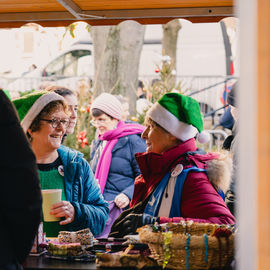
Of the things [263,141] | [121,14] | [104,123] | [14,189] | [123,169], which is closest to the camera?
[263,141]

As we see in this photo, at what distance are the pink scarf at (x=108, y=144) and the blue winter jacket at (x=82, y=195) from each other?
1.84 m

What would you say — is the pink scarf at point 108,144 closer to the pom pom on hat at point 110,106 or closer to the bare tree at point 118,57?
the pom pom on hat at point 110,106

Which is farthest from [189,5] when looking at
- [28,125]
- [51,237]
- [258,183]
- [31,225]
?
[258,183]

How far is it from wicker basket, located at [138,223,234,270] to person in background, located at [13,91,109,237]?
903 millimetres

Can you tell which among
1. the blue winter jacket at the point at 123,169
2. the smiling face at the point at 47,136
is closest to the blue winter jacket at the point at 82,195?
the smiling face at the point at 47,136

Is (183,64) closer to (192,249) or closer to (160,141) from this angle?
(160,141)

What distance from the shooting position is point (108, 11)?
4.14m

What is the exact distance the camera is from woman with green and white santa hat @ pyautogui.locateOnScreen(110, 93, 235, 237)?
310 cm

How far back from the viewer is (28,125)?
3.46 metres

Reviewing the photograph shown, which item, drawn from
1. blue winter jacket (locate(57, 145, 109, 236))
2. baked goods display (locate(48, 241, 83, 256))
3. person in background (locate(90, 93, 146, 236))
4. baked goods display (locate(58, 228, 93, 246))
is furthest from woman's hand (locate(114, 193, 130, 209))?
baked goods display (locate(48, 241, 83, 256))

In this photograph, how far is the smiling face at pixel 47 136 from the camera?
346 cm

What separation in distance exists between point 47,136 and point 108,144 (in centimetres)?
228

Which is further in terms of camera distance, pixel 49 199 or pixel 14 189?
pixel 49 199

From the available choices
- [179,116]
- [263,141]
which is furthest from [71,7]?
[263,141]
